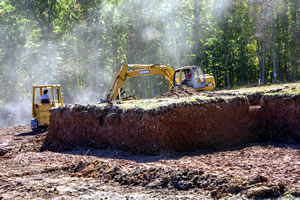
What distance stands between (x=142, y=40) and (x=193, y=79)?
72.9ft

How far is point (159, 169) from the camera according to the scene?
244 inches

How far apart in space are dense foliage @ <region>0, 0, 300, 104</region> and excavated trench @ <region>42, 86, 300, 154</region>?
18.1 metres

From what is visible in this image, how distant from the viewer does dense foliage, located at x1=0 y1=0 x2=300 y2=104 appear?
29359mm

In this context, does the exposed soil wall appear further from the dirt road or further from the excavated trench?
the dirt road

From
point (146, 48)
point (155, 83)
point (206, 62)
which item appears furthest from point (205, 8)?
point (155, 83)

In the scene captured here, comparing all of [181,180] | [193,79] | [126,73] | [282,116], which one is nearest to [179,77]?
[193,79]

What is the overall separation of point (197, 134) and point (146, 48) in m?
30.4

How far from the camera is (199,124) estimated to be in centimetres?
837

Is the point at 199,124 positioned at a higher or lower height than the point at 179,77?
lower

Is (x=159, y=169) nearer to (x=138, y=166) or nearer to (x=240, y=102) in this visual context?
(x=138, y=166)

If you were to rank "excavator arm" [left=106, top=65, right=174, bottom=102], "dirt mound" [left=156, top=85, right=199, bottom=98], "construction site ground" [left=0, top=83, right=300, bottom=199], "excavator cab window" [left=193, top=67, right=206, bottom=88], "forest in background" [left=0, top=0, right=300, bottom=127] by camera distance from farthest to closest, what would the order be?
1. "forest in background" [left=0, top=0, right=300, bottom=127]
2. "excavator arm" [left=106, top=65, right=174, bottom=102]
3. "excavator cab window" [left=193, top=67, right=206, bottom=88]
4. "dirt mound" [left=156, top=85, right=199, bottom=98]
5. "construction site ground" [left=0, top=83, right=300, bottom=199]

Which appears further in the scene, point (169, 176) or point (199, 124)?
point (199, 124)

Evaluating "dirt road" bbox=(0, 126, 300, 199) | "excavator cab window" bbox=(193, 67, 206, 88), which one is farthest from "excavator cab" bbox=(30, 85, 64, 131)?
"dirt road" bbox=(0, 126, 300, 199)

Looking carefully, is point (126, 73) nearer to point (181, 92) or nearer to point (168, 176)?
point (181, 92)
